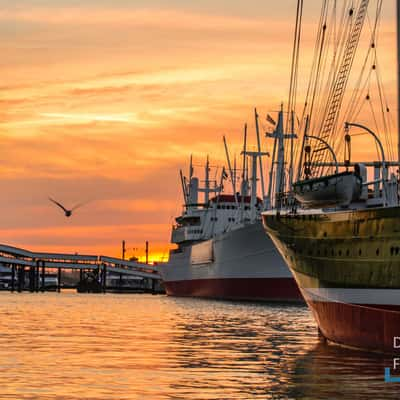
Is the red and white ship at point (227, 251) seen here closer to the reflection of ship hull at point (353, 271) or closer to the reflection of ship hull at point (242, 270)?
the reflection of ship hull at point (242, 270)

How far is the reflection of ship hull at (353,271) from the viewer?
33281 mm

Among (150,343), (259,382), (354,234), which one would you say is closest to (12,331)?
(150,343)

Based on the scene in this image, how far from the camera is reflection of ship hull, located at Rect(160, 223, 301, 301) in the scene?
355ft

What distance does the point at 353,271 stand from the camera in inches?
1407

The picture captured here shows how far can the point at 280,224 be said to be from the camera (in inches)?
1761

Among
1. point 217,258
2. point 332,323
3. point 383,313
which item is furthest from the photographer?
point 217,258

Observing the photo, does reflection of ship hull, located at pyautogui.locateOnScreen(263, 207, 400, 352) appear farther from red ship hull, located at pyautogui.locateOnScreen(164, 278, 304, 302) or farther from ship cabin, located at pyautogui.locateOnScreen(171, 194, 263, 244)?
ship cabin, located at pyautogui.locateOnScreen(171, 194, 263, 244)

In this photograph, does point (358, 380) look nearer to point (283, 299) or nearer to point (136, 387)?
point (136, 387)

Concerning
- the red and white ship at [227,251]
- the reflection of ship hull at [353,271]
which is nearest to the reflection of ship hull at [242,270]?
the red and white ship at [227,251]

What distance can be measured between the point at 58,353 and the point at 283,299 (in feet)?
238

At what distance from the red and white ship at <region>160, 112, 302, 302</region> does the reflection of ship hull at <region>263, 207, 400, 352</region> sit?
59.2 metres

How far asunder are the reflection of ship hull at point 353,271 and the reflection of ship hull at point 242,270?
64.2m

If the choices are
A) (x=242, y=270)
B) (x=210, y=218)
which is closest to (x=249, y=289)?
(x=242, y=270)

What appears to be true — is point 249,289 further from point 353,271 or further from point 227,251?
point 353,271
